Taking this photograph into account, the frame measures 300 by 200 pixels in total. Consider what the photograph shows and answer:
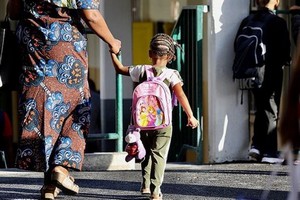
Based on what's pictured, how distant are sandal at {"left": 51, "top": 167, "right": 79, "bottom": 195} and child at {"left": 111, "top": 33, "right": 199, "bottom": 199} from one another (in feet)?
1.89

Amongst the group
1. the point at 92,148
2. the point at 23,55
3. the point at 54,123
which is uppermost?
the point at 23,55

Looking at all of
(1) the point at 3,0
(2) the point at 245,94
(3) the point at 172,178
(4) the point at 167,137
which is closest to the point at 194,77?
(2) the point at 245,94

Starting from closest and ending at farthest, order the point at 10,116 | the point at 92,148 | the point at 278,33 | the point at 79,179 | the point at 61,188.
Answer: the point at 61,188
the point at 79,179
the point at 278,33
the point at 92,148
the point at 10,116

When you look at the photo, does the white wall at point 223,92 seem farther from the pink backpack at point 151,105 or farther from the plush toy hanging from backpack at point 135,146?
the plush toy hanging from backpack at point 135,146

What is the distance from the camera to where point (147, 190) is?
709 cm

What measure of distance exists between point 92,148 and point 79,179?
8.80 feet

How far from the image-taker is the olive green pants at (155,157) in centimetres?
688

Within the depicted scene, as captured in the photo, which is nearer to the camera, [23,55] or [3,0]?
[23,55]

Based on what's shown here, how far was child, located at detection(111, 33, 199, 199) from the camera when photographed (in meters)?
6.91

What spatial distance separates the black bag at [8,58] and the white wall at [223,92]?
2.02 metres

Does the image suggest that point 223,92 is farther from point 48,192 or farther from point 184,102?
point 48,192

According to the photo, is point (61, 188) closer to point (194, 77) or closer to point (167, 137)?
point (167, 137)

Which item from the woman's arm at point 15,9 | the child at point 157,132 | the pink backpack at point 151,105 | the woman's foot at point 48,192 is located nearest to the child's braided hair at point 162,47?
the child at point 157,132

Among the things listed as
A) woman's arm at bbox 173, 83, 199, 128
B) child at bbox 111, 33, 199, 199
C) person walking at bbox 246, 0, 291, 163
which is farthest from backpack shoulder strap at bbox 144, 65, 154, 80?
person walking at bbox 246, 0, 291, 163
